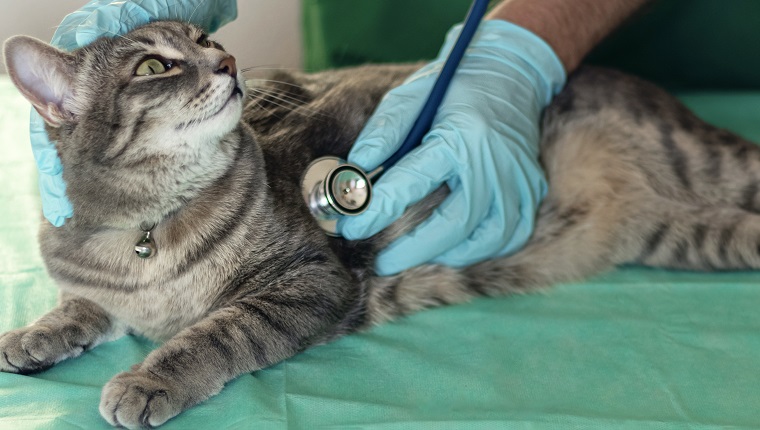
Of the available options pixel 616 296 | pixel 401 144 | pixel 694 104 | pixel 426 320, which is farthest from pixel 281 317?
pixel 694 104

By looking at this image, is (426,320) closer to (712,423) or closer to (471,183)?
(471,183)

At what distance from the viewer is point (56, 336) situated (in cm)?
134

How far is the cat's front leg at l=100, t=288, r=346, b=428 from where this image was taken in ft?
3.76

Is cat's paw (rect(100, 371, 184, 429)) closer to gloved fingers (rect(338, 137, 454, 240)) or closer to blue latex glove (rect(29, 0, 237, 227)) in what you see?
blue latex glove (rect(29, 0, 237, 227))

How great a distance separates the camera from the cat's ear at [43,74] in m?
1.18

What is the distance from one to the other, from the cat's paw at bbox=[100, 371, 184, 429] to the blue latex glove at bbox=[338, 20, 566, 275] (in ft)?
1.67

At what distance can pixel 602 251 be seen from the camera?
1.72m

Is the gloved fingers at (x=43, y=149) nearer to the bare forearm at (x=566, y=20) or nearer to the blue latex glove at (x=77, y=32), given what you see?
the blue latex glove at (x=77, y=32)

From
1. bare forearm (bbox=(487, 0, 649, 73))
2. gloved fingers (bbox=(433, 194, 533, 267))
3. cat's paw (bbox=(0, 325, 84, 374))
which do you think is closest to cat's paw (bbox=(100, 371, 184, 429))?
cat's paw (bbox=(0, 325, 84, 374))

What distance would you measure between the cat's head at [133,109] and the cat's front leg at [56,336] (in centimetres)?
25

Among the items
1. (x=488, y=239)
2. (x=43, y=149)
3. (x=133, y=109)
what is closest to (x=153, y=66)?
(x=133, y=109)

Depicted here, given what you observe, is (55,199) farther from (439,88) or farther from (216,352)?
(439,88)

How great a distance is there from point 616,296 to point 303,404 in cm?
75

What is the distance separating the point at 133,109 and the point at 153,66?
99 mm
